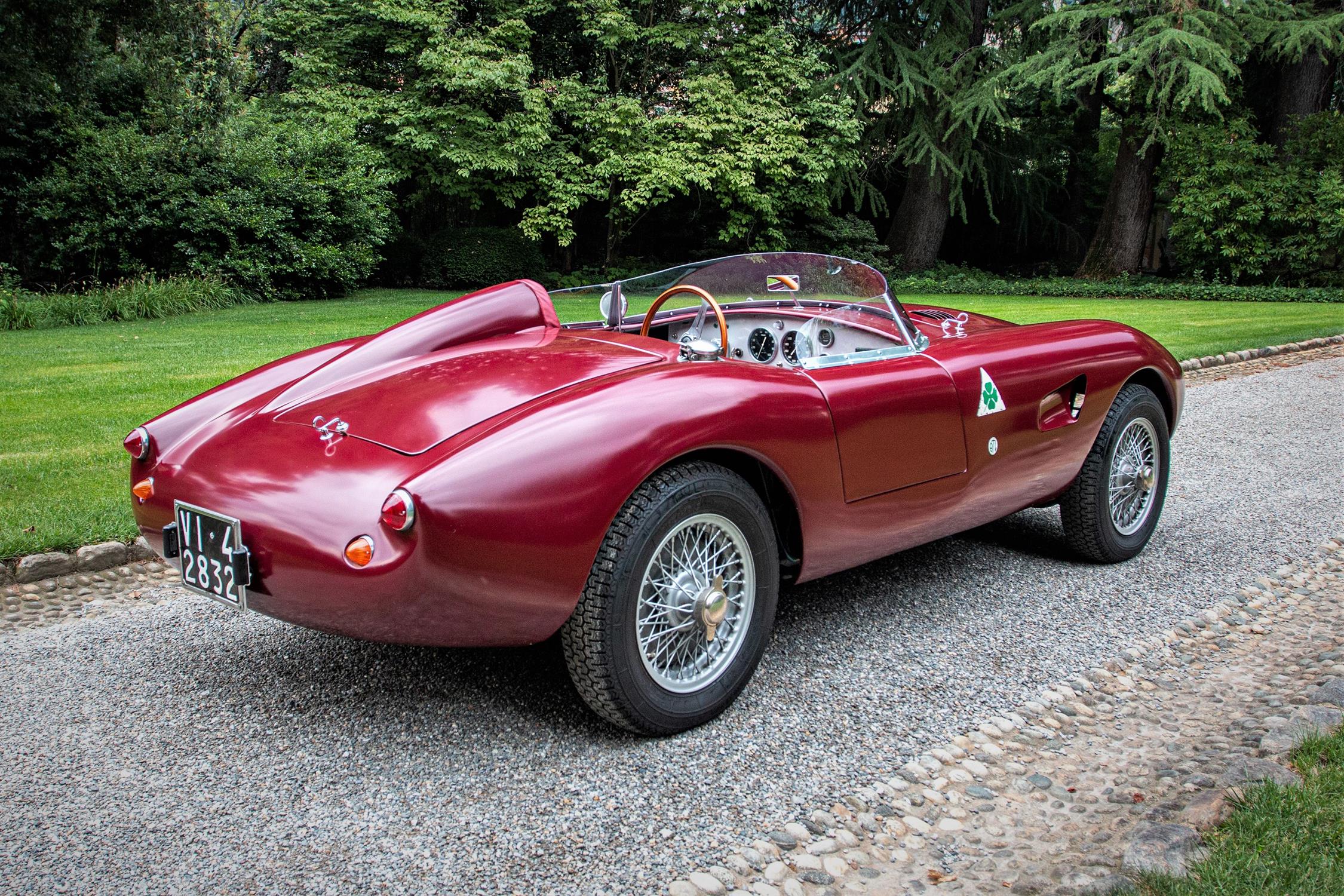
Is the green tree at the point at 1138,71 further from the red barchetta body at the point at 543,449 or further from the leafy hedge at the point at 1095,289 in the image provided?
the red barchetta body at the point at 543,449

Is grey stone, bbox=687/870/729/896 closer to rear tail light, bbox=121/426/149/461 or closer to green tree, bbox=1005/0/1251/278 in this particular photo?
rear tail light, bbox=121/426/149/461

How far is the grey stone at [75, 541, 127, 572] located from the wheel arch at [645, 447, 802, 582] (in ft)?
8.85

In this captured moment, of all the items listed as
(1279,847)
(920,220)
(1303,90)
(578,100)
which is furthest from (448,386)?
(1303,90)

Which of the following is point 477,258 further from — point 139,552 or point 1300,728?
point 1300,728

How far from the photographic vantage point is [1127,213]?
20281mm

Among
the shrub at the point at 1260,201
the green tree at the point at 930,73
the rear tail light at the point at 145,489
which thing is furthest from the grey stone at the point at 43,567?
the shrub at the point at 1260,201

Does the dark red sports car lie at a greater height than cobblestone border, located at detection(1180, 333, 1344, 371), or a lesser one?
greater

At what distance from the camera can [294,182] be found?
15359 millimetres

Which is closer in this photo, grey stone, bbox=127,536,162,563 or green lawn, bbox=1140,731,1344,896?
green lawn, bbox=1140,731,1344,896

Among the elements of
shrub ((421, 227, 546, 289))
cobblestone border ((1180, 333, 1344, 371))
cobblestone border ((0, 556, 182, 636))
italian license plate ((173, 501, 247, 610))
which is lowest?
cobblestone border ((0, 556, 182, 636))

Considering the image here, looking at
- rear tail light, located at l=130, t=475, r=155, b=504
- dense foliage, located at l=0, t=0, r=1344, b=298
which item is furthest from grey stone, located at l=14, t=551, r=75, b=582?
dense foliage, located at l=0, t=0, r=1344, b=298

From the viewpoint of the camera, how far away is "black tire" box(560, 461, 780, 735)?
2375 mm

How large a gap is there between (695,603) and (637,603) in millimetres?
205

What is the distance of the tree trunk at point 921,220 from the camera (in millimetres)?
21812
